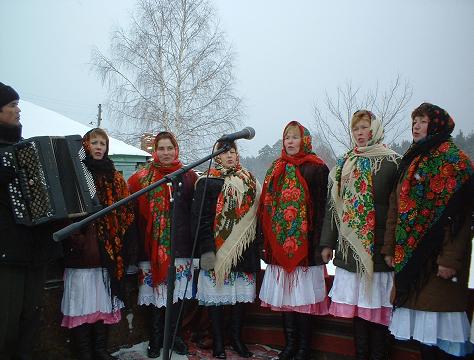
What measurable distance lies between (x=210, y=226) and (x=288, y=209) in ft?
2.29

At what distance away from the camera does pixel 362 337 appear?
9.74 ft

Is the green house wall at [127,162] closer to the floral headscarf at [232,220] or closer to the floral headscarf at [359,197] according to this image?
the floral headscarf at [232,220]

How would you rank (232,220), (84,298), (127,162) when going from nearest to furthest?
(84,298)
(232,220)
(127,162)

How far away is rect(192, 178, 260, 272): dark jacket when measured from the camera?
3.37 meters

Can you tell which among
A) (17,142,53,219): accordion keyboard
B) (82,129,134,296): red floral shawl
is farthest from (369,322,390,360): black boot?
(17,142,53,219): accordion keyboard

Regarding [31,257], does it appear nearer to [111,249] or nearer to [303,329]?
[111,249]

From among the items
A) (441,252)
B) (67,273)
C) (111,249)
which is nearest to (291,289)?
(441,252)

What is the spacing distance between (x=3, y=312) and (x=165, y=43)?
13861 mm

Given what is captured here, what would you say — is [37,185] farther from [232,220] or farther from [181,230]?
[232,220]

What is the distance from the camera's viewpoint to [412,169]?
263 centimetres

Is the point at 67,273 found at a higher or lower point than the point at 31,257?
lower

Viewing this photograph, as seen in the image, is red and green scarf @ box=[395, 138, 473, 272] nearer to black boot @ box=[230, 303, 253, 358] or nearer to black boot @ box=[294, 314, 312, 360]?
black boot @ box=[294, 314, 312, 360]

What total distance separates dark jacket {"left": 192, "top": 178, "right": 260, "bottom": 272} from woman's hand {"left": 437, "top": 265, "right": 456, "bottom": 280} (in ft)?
4.97

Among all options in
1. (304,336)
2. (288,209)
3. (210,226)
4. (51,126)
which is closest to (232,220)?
(210,226)
